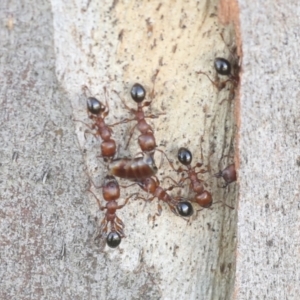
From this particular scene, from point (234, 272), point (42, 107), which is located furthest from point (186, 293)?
point (42, 107)

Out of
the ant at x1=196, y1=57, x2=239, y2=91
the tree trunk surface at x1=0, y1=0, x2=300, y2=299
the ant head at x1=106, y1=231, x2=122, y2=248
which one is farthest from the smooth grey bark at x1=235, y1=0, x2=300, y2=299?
the ant head at x1=106, y1=231, x2=122, y2=248

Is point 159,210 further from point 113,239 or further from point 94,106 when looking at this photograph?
point 94,106

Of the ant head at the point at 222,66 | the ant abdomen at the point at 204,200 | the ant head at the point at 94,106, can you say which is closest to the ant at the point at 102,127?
the ant head at the point at 94,106

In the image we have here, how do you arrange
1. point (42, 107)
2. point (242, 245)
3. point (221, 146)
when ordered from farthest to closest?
point (221, 146)
point (42, 107)
point (242, 245)

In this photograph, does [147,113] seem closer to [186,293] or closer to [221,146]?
[221,146]

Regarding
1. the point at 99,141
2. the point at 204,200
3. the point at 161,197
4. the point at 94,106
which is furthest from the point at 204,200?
the point at 94,106

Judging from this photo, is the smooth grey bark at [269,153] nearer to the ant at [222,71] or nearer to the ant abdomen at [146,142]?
the ant at [222,71]
